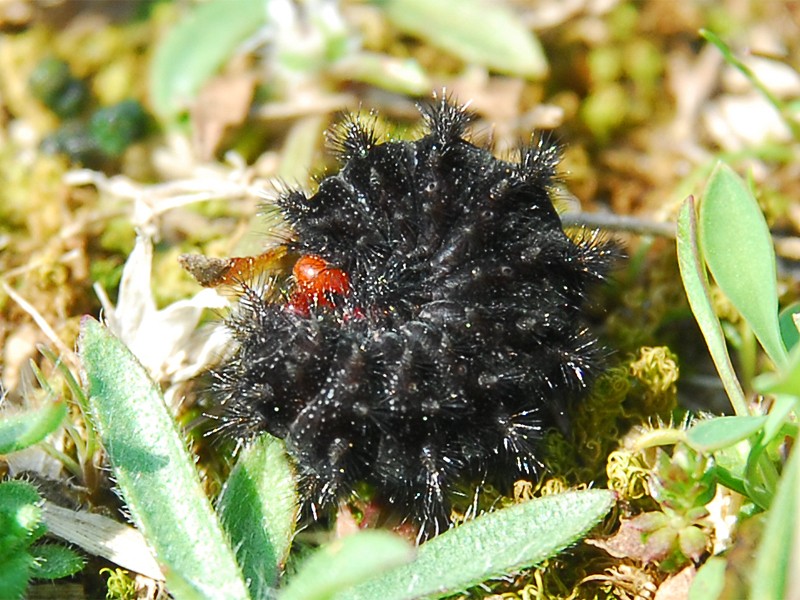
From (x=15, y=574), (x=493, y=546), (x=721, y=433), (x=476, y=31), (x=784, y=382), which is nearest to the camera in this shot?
(x=784, y=382)

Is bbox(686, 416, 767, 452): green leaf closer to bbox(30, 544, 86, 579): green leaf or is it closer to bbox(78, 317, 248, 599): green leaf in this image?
bbox(78, 317, 248, 599): green leaf

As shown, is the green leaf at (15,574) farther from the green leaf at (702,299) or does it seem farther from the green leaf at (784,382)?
the green leaf at (702,299)

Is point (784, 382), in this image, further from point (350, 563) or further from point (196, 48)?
point (196, 48)

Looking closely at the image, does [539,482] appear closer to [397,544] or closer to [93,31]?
[397,544]

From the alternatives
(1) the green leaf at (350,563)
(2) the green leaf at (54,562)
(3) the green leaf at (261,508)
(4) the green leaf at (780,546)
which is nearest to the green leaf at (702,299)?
(4) the green leaf at (780,546)

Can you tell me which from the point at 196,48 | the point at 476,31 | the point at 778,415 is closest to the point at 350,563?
the point at 778,415

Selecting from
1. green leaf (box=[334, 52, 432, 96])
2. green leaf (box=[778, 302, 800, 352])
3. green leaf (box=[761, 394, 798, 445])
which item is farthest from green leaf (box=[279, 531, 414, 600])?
green leaf (box=[334, 52, 432, 96])
